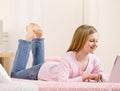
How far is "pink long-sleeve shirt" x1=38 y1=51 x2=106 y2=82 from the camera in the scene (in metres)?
1.77

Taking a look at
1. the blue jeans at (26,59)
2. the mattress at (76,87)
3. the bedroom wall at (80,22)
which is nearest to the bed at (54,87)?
the mattress at (76,87)

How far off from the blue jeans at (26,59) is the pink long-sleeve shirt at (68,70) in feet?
0.28

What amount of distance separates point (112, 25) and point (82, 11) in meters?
0.38

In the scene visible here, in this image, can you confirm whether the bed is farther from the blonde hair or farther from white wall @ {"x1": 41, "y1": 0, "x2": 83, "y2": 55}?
white wall @ {"x1": 41, "y1": 0, "x2": 83, "y2": 55}

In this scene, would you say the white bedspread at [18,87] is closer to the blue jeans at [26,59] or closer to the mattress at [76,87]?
the mattress at [76,87]

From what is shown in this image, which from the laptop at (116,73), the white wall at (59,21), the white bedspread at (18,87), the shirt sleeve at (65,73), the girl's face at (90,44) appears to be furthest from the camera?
the white wall at (59,21)

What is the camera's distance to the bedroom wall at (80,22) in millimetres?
3334

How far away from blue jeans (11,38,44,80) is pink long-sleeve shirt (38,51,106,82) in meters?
0.09

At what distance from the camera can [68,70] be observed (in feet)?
6.00

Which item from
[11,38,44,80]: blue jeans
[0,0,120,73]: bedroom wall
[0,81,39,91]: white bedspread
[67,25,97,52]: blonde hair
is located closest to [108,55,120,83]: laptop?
[67,25,97,52]: blonde hair

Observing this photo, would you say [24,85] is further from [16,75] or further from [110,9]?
[110,9]

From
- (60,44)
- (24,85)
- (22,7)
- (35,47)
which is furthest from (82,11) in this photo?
(24,85)

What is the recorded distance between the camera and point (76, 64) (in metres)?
1.89

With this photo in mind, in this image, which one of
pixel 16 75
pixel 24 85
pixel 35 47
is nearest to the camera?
pixel 24 85
